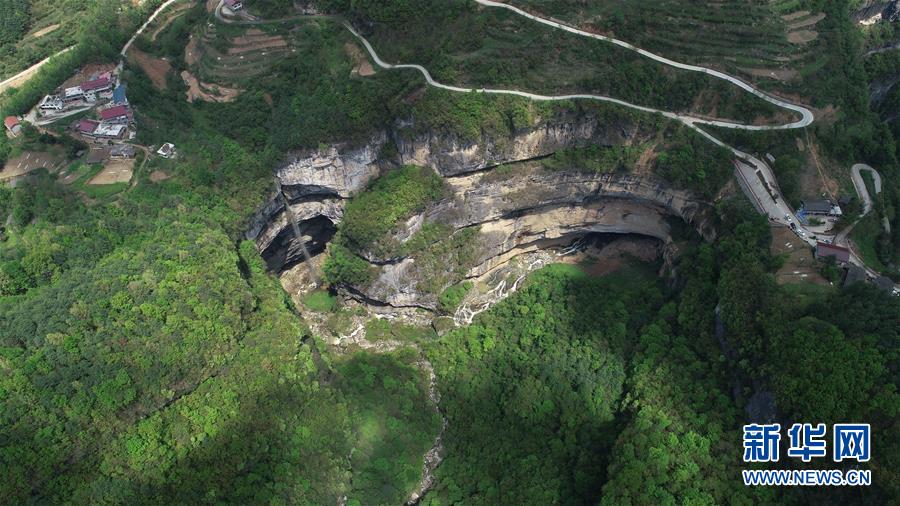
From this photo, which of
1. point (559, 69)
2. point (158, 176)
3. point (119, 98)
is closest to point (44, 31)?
point (119, 98)

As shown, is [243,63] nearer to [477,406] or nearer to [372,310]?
[372,310]

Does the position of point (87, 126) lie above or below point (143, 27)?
below

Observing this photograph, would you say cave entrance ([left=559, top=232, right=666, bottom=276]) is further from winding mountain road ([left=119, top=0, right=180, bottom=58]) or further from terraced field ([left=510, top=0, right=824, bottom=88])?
winding mountain road ([left=119, top=0, right=180, bottom=58])

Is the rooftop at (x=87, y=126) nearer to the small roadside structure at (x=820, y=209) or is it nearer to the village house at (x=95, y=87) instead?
the village house at (x=95, y=87)

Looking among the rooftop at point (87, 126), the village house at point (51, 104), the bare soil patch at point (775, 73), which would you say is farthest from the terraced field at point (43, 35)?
the bare soil patch at point (775, 73)

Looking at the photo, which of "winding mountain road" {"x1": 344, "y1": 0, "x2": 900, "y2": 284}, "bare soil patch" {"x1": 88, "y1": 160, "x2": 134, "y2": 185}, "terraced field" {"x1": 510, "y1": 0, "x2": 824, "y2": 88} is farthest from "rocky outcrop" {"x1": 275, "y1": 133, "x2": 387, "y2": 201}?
"terraced field" {"x1": 510, "y1": 0, "x2": 824, "y2": 88}

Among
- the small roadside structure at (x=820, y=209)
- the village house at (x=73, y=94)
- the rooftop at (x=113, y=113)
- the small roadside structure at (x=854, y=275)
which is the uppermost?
the village house at (x=73, y=94)

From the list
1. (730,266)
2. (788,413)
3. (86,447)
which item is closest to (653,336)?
(730,266)

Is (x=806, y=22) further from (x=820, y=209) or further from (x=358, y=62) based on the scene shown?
(x=358, y=62)
